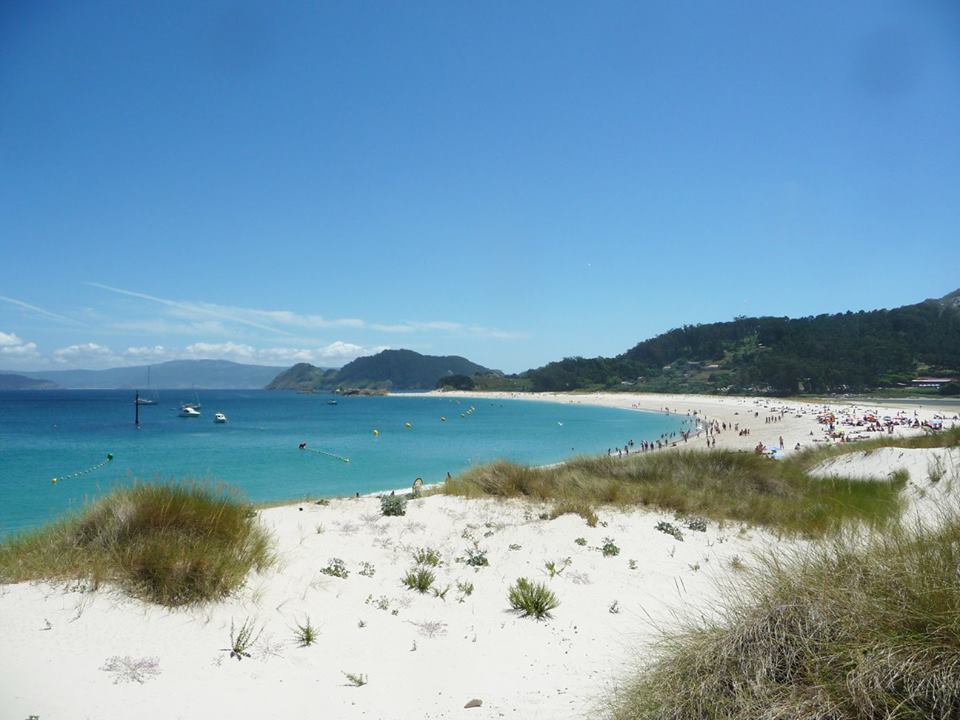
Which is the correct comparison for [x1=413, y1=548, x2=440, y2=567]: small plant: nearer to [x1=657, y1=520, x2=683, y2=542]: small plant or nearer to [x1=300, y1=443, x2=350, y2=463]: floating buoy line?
[x1=657, y1=520, x2=683, y2=542]: small plant

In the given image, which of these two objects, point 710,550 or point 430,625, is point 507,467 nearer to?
point 710,550

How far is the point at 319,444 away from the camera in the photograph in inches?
1842

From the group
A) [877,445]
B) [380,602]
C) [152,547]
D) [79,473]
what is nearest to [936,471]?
[877,445]

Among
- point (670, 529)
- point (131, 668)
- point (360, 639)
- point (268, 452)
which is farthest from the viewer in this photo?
point (268, 452)

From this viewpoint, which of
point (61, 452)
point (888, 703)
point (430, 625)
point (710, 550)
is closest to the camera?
point (888, 703)

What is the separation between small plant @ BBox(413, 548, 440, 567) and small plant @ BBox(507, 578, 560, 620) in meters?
1.57

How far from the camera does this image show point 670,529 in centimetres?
955

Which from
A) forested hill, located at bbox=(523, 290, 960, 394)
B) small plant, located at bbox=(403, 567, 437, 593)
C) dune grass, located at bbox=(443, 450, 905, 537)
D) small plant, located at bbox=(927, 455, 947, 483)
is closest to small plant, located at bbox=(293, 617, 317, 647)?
small plant, located at bbox=(403, 567, 437, 593)

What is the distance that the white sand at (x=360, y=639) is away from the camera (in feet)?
13.7

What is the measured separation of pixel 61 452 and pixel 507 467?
40048mm

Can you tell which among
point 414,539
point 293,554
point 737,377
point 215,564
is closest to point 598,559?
point 414,539

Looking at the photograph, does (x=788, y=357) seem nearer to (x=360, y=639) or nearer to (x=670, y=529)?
(x=670, y=529)

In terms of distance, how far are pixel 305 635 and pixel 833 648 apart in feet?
14.2

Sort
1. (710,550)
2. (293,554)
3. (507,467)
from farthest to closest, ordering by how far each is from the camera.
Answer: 1. (507,467)
2. (710,550)
3. (293,554)
